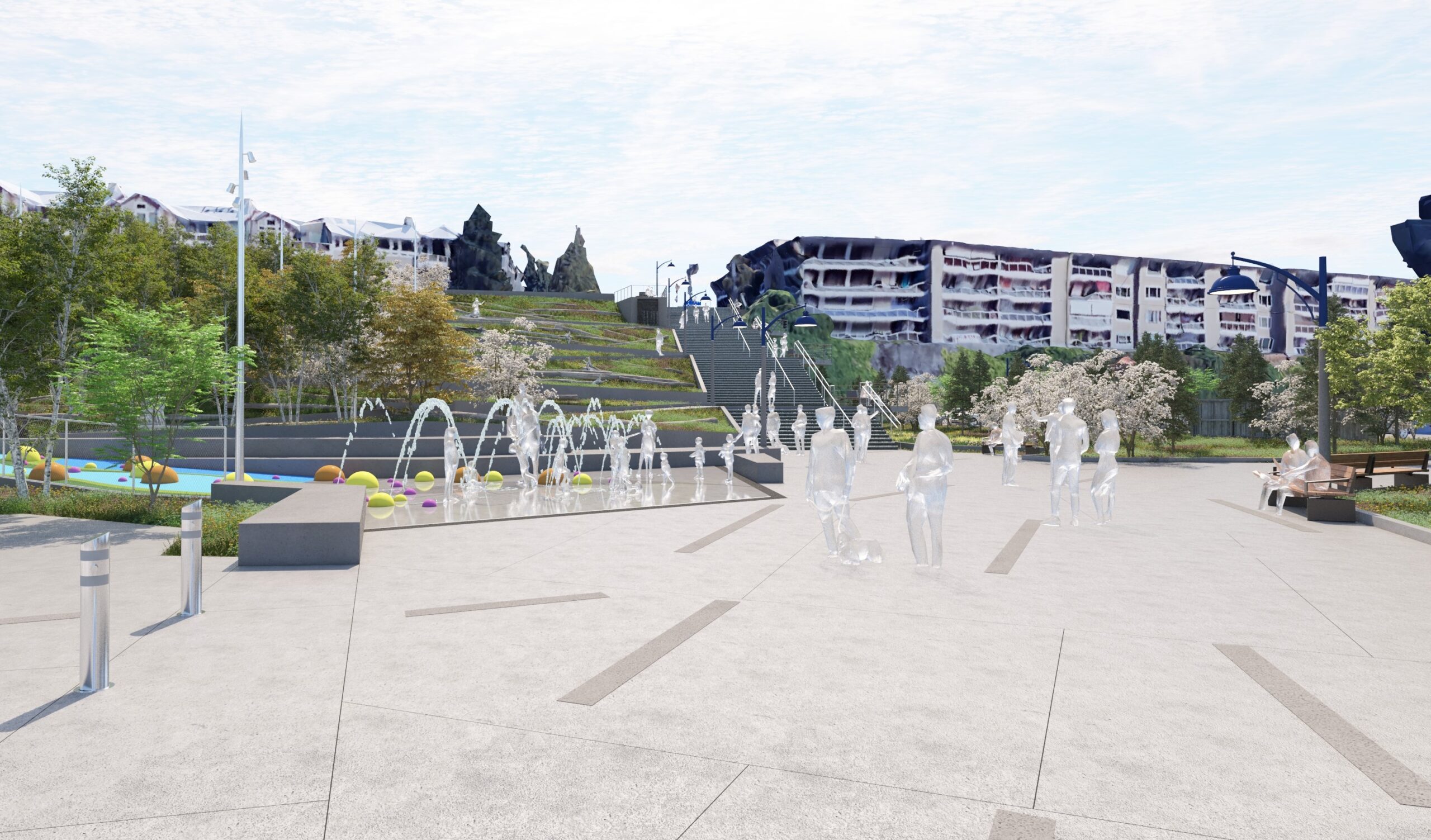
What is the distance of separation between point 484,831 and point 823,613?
4.44 m

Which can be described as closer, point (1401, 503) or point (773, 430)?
point (1401, 503)

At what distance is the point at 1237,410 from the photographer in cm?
5438

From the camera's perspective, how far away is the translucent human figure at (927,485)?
9.69 meters

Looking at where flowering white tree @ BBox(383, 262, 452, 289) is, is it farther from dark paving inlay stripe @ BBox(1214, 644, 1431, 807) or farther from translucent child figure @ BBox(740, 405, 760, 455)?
dark paving inlay stripe @ BBox(1214, 644, 1431, 807)

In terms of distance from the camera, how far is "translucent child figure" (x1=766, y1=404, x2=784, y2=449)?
3424 centimetres

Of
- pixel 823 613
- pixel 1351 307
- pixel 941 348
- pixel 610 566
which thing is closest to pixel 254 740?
pixel 823 613

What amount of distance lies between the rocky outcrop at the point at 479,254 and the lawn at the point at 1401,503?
291ft

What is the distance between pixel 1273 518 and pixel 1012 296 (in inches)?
3102

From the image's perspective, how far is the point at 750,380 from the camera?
163 feet

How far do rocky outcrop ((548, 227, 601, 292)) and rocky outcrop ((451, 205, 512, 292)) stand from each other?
6.62 m

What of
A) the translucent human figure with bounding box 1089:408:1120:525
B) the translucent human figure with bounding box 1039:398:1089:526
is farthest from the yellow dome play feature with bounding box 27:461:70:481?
the translucent human figure with bounding box 1089:408:1120:525

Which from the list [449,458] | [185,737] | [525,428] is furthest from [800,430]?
[185,737]

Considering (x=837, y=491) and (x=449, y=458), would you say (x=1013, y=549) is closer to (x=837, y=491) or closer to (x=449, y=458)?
(x=837, y=491)

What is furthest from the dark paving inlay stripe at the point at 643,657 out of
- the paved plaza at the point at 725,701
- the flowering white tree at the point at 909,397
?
the flowering white tree at the point at 909,397
